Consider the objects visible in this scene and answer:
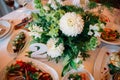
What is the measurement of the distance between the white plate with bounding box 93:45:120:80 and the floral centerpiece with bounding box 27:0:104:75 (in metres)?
0.09

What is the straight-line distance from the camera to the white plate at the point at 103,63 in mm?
1016

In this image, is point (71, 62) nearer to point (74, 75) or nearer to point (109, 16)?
point (74, 75)

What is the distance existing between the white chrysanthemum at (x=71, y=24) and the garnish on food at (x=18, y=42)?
1.29 ft

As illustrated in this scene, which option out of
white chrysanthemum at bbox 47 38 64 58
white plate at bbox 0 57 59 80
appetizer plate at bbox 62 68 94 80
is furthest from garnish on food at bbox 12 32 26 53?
appetizer plate at bbox 62 68 94 80

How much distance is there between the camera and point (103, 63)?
109 centimetres

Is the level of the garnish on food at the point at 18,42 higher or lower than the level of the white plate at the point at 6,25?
lower

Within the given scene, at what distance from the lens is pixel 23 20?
1.39m

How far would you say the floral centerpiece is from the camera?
3.02 ft

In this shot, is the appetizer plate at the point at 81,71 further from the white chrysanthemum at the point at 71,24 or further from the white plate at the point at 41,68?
the white chrysanthemum at the point at 71,24

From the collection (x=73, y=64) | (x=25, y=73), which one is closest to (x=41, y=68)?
(x=25, y=73)

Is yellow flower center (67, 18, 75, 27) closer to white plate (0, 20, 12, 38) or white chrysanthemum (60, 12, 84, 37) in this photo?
white chrysanthemum (60, 12, 84, 37)

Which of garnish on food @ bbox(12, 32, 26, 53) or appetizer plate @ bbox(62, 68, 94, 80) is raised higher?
garnish on food @ bbox(12, 32, 26, 53)

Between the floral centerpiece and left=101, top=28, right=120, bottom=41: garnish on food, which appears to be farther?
left=101, top=28, right=120, bottom=41: garnish on food

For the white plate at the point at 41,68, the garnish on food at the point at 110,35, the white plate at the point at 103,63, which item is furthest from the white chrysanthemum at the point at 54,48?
the garnish on food at the point at 110,35
